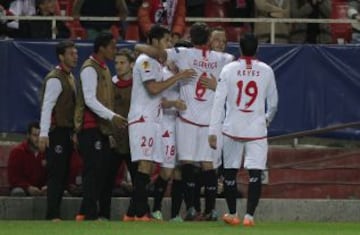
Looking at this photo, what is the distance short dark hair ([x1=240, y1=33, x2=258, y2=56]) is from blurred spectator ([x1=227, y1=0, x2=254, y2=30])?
216 inches

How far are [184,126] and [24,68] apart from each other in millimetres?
3599

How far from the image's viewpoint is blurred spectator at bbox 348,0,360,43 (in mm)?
23188

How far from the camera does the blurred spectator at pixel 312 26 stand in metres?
23.7

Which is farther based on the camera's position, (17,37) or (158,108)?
(17,37)

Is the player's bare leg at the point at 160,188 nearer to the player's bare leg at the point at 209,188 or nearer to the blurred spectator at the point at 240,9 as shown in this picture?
the player's bare leg at the point at 209,188

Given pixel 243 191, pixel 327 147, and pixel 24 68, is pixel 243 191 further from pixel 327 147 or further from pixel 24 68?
pixel 24 68

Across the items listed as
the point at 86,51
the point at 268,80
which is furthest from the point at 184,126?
the point at 86,51

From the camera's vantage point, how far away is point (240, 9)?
2377cm

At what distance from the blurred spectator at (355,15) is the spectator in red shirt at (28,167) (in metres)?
5.21

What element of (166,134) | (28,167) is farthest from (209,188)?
(28,167)

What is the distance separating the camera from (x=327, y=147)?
74.3ft

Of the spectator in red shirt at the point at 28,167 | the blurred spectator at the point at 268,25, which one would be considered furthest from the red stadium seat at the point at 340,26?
the spectator in red shirt at the point at 28,167

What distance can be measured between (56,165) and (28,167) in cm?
154

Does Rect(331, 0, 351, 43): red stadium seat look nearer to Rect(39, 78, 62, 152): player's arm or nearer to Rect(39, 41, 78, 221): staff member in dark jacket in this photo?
Rect(39, 41, 78, 221): staff member in dark jacket
